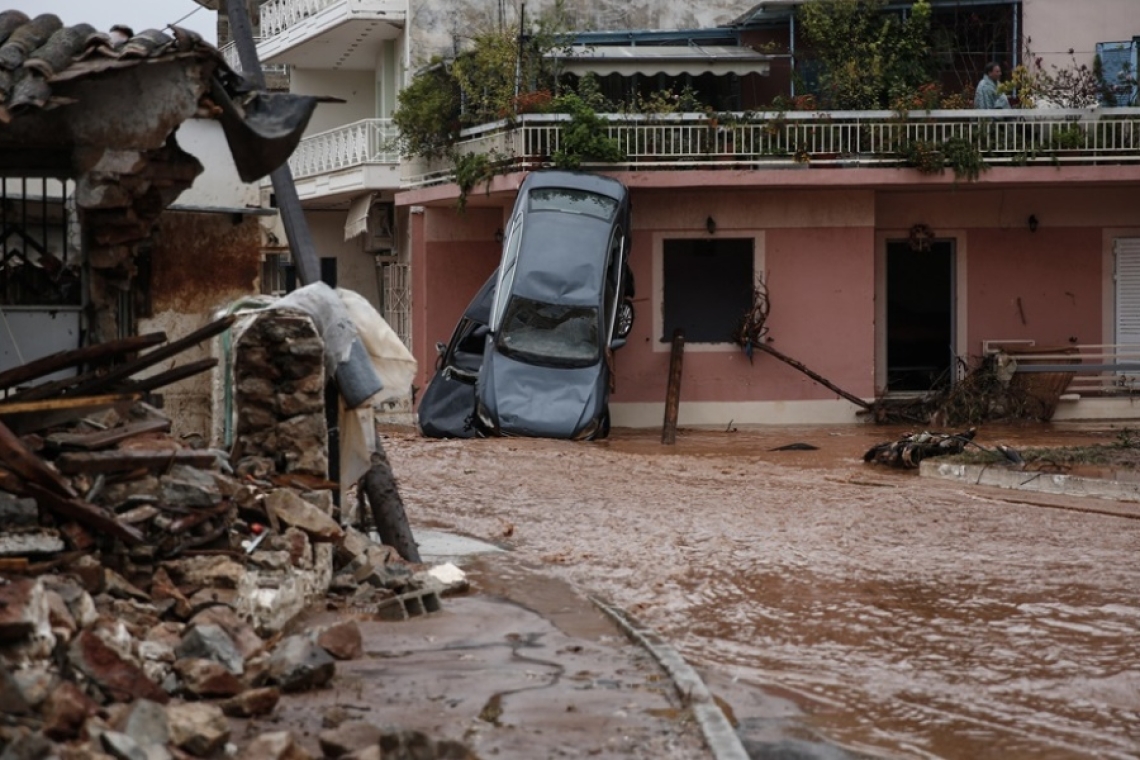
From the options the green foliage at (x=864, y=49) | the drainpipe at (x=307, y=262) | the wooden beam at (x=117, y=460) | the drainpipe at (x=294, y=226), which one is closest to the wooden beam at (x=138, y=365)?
the wooden beam at (x=117, y=460)

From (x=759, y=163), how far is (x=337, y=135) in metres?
10.1

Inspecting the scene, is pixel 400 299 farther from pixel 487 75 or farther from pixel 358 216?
pixel 487 75

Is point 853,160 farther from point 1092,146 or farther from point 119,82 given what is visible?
point 119,82

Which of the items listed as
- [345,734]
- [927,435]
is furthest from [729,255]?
[345,734]

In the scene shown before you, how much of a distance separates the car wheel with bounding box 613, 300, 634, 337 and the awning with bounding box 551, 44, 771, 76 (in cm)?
389

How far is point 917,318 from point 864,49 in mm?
4687

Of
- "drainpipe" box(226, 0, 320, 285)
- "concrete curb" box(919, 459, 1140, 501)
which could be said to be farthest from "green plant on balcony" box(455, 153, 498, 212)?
"drainpipe" box(226, 0, 320, 285)

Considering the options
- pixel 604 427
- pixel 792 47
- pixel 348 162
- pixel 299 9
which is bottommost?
pixel 604 427

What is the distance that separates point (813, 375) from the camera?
2562 cm

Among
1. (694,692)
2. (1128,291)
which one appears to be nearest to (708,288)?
(1128,291)

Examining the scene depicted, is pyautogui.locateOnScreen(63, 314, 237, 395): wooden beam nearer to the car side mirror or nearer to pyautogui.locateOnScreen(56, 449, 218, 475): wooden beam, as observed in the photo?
pyautogui.locateOnScreen(56, 449, 218, 475): wooden beam

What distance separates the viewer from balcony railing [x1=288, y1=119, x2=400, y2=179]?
101ft

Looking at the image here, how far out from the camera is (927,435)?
804 inches

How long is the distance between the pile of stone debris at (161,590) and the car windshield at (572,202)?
11.5m
